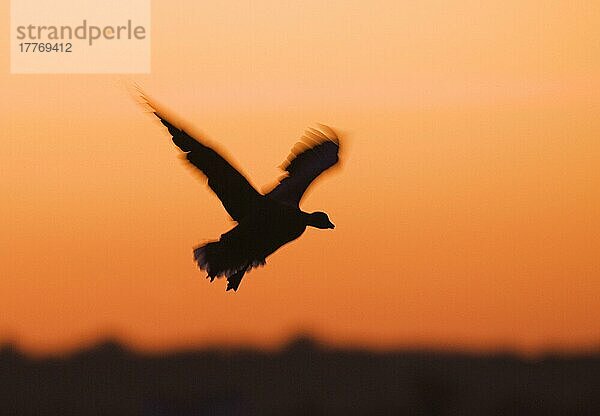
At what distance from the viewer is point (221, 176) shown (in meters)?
5.54

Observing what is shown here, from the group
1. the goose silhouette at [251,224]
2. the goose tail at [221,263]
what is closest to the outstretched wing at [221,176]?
the goose silhouette at [251,224]

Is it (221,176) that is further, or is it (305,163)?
(305,163)

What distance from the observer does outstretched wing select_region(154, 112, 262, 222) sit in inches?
206

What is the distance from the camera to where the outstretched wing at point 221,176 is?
5.24 m

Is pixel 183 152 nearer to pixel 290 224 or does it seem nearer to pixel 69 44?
pixel 290 224

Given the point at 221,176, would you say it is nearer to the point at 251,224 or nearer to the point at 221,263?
the point at 251,224

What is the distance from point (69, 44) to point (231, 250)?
2.73m

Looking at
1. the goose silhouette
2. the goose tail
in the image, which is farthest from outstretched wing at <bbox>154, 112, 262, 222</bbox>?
the goose tail

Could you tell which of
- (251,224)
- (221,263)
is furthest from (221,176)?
(221,263)

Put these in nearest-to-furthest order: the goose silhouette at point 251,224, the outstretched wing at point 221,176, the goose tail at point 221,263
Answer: the outstretched wing at point 221,176 < the goose silhouette at point 251,224 < the goose tail at point 221,263

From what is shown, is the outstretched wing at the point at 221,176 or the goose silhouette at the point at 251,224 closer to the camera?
the outstretched wing at the point at 221,176

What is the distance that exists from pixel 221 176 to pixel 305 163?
915 mm

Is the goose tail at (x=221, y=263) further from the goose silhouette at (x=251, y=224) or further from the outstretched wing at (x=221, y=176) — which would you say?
the outstretched wing at (x=221, y=176)

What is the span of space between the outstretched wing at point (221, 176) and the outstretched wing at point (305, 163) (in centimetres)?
26
